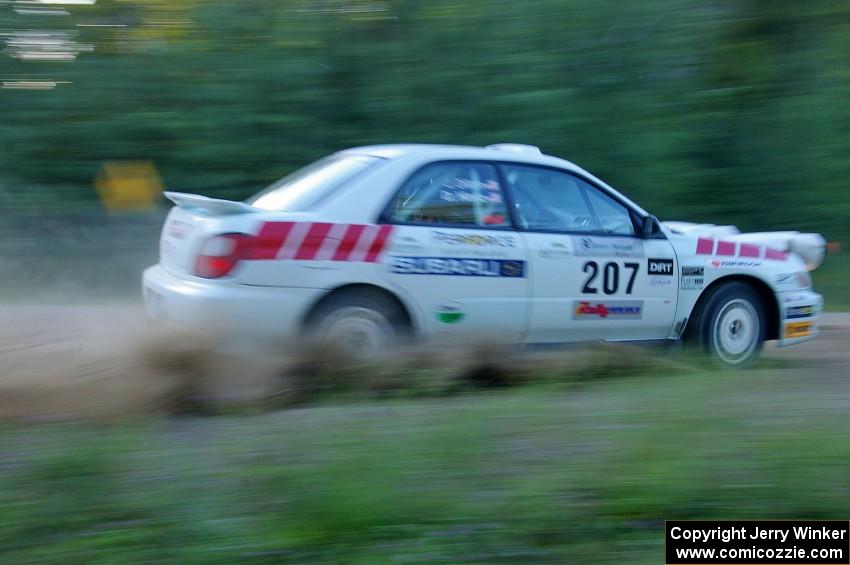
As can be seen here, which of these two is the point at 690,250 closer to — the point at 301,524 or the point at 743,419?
the point at 743,419

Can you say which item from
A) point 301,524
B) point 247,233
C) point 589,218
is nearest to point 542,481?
point 301,524

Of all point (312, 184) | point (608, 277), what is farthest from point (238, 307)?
point (608, 277)

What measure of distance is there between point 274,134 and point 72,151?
7.97ft

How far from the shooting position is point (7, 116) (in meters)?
11.1

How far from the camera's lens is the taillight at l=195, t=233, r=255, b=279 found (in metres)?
5.78

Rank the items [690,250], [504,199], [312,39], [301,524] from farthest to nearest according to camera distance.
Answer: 1. [312,39]
2. [690,250]
3. [504,199]
4. [301,524]

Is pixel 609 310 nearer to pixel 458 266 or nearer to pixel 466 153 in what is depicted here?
pixel 458 266

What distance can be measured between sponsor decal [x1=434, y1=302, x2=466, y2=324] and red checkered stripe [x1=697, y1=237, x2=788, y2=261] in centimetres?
202

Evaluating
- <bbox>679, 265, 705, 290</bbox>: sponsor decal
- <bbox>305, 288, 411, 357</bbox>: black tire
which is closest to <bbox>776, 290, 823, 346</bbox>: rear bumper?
<bbox>679, 265, 705, 290</bbox>: sponsor decal

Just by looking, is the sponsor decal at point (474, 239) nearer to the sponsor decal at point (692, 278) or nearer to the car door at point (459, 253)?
the car door at point (459, 253)

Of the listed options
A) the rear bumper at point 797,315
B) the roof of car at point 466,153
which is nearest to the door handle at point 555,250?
the roof of car at point 466,153

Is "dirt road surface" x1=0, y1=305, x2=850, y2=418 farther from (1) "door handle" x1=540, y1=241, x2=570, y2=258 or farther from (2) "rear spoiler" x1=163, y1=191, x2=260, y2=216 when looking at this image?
(1) "door handle" x1=540, y1=241, x2=570, y2=258

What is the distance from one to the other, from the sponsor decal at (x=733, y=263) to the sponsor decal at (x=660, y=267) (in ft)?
1.16

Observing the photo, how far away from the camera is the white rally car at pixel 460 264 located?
585cm
